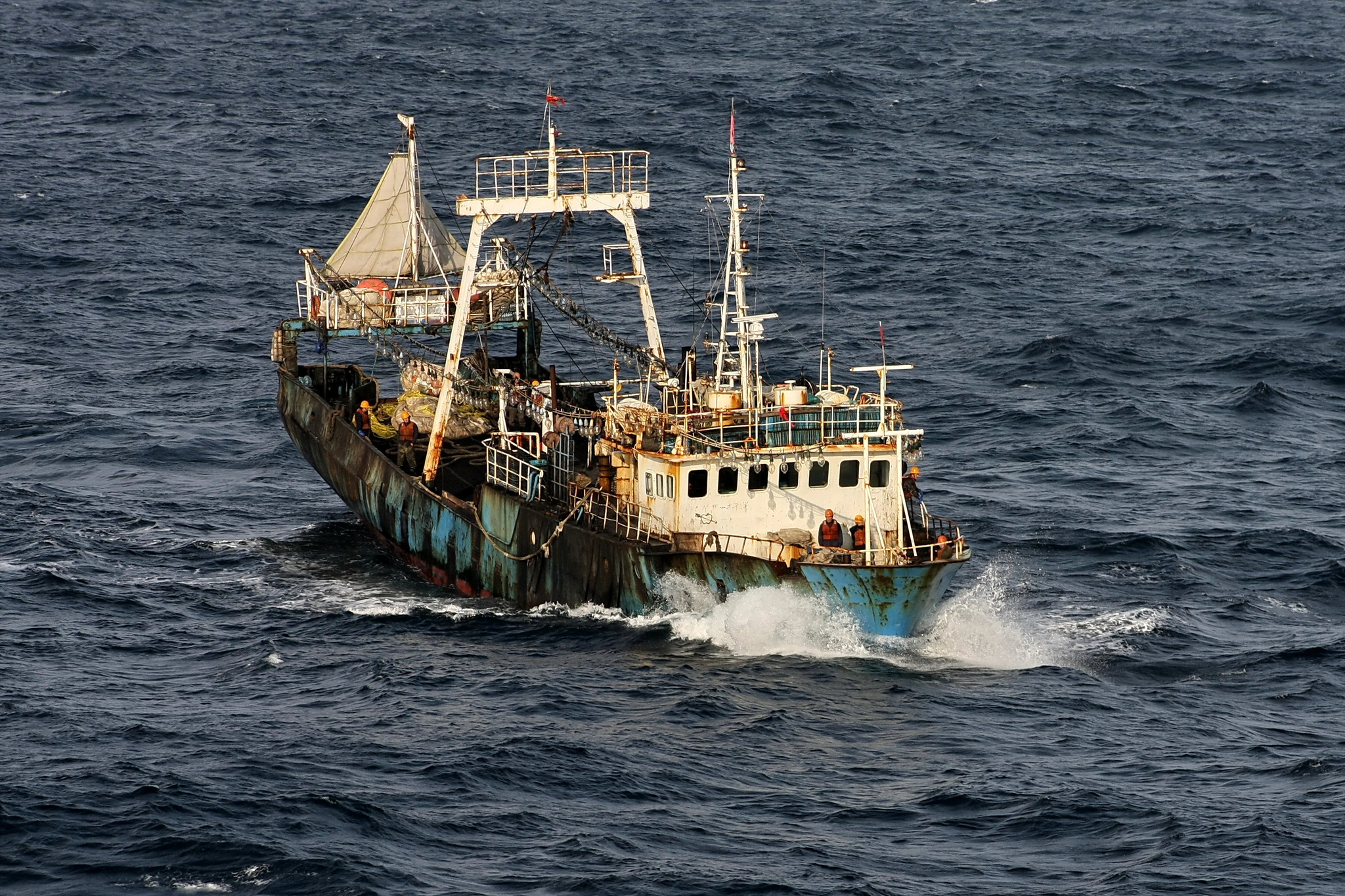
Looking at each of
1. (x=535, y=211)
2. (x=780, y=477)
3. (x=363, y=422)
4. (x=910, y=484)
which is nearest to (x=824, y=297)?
(x=363, y=422)

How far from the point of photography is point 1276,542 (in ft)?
172

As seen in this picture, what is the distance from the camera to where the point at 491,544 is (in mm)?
50031

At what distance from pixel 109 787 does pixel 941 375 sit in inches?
1602

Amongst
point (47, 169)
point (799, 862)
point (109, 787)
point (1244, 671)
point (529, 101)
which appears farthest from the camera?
point (529, 101)

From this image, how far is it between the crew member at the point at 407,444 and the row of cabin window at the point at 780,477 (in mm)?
11657

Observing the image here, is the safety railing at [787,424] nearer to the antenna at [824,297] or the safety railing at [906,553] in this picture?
the safety railing at [906,553]

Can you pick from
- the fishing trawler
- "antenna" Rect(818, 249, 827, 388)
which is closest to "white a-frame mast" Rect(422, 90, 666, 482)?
the fishing trawler

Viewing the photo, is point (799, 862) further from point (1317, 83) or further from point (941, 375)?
point (1317, 83)

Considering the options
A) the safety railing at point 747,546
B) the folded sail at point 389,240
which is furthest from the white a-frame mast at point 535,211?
the folded sail at point 389,240

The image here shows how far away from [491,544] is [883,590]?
12.0m

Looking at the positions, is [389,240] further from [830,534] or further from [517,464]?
[830,534]

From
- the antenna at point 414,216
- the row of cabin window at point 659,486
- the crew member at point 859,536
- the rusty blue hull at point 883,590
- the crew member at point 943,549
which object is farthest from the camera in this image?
the antenna at point 414,216

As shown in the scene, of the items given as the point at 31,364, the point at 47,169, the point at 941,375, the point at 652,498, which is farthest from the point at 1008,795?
the point at 47,169

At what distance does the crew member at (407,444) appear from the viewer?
180ft
